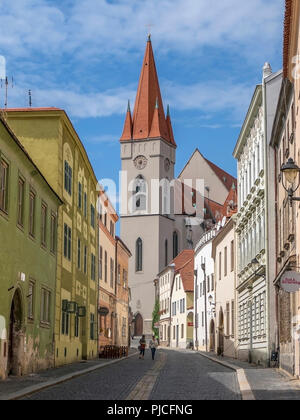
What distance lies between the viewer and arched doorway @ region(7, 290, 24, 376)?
2245cm

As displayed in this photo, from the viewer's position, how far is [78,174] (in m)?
35.3

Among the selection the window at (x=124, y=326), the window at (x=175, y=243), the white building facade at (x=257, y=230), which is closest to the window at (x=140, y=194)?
the window at (x=175, y=243)

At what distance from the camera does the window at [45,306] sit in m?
26.7

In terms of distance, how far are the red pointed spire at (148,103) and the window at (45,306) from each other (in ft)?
283

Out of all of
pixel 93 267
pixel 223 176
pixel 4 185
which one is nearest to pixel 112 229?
pixel 93 267

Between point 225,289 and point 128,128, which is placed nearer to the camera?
point 225,289

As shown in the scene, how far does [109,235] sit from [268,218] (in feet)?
67.4

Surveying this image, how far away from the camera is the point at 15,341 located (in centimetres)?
2255

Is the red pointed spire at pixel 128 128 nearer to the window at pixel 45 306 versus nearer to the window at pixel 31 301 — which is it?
the window at pixel 45 306

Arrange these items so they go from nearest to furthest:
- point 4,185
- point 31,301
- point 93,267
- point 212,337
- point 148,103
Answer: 1. point 4,185
2. point 31,301
3. point 93,267
4. point 212,337
5. point 148,103

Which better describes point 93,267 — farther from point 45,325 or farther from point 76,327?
point 45,325

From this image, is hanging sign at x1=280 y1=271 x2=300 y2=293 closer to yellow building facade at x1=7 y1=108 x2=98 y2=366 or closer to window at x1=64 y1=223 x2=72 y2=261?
yellow building facade at x1=7 y1=108 x2=98 y2=366

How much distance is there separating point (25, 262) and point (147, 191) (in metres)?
86.0
